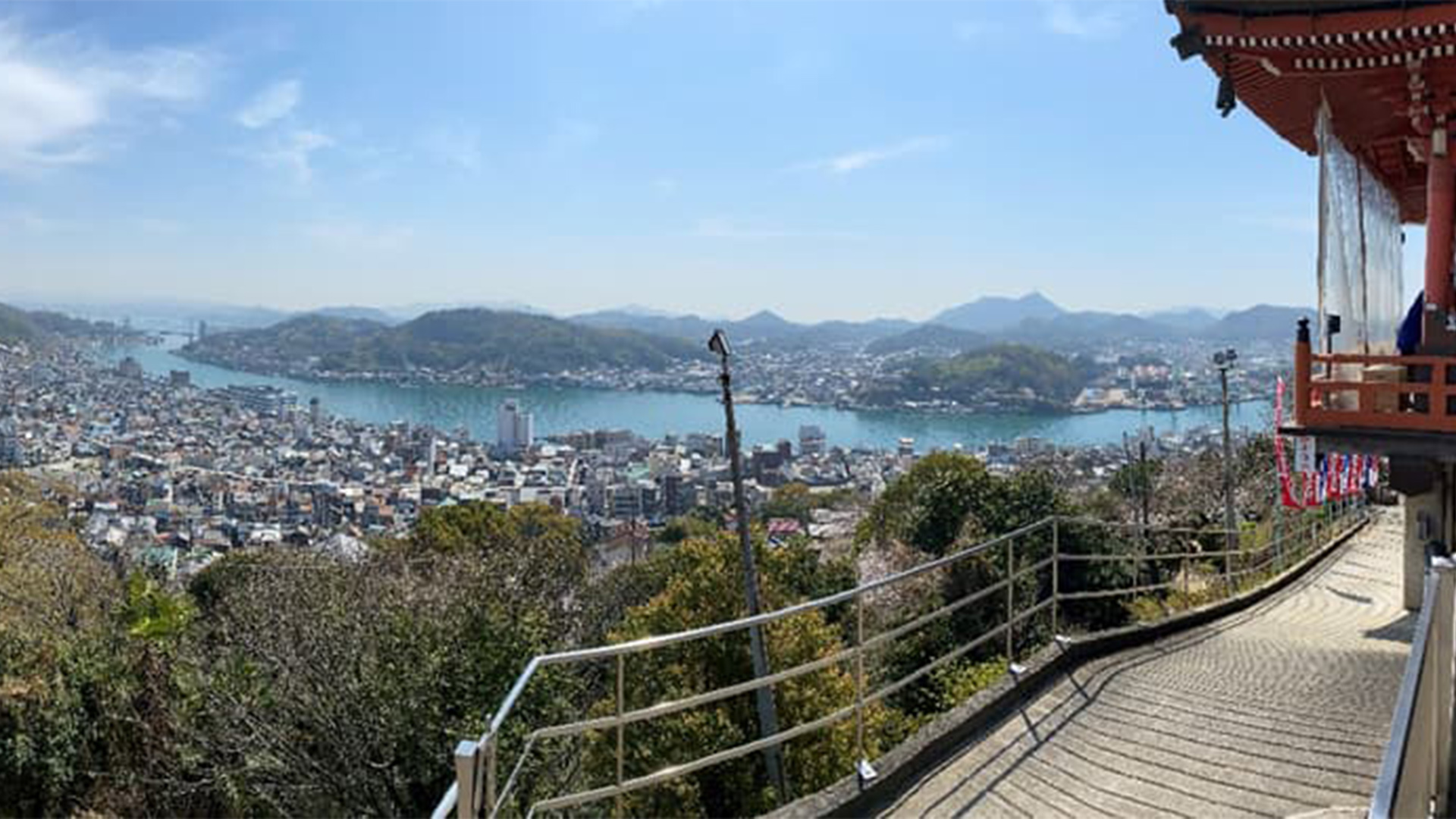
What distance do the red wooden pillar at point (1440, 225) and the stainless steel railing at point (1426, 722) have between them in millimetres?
5668

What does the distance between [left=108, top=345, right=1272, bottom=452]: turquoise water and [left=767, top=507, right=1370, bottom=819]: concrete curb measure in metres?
85.8

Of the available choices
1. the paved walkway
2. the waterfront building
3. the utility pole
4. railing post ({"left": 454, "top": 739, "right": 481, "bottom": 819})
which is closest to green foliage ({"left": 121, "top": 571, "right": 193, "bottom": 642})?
the utility pole

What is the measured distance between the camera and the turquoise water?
102 m

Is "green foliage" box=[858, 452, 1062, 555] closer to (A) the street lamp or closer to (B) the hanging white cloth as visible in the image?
(A) the street lamp

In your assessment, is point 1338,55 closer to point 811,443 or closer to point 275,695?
point 275,695

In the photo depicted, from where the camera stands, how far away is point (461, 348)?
14550 centimetres

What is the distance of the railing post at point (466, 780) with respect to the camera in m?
1.63

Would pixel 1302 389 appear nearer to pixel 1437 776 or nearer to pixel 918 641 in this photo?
pixel 1437 776

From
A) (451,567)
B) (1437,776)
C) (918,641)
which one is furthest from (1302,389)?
(451,567)

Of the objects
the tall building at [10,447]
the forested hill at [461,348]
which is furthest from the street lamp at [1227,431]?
the forested hill at [461,348]

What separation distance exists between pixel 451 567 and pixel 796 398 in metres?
118

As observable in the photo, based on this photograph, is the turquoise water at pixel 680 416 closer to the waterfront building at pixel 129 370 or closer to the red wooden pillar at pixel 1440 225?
the waterfront building at pixel 129 370

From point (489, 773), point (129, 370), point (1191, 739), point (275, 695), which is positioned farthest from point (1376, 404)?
point (129, 370)

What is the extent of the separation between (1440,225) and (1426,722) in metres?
6.59
